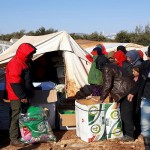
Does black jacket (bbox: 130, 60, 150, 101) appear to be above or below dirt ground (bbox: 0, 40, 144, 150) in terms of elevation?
above

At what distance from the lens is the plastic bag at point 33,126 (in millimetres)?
6121

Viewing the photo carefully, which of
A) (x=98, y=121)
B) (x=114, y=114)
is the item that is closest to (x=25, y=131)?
(x=98, y=121)

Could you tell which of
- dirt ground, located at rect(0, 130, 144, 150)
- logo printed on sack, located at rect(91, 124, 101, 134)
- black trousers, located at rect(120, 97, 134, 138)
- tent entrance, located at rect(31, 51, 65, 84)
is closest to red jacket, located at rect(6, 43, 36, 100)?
dirt ground, located at rect(0, 130, 144, 150)

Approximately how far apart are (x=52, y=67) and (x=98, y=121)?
18.1ft

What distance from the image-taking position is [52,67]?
37.7 ft

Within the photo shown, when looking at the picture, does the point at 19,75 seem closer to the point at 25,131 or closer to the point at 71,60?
the point at 25,131

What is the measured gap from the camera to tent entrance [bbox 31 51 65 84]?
1106 cm

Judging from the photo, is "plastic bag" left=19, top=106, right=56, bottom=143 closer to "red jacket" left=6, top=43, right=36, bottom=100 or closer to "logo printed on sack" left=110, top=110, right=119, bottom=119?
"red jacket" left=6, top=43, right=36, bottom=100

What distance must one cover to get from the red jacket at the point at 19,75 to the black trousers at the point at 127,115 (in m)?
1.72

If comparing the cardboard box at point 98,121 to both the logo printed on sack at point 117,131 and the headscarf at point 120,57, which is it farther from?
the headscarf at point 120,57

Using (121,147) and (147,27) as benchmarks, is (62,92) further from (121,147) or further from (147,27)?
(147,27)

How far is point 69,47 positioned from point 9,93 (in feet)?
12.7

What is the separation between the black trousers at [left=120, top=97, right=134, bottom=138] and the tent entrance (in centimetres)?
510

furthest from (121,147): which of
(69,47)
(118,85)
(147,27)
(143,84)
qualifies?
(147,27)
